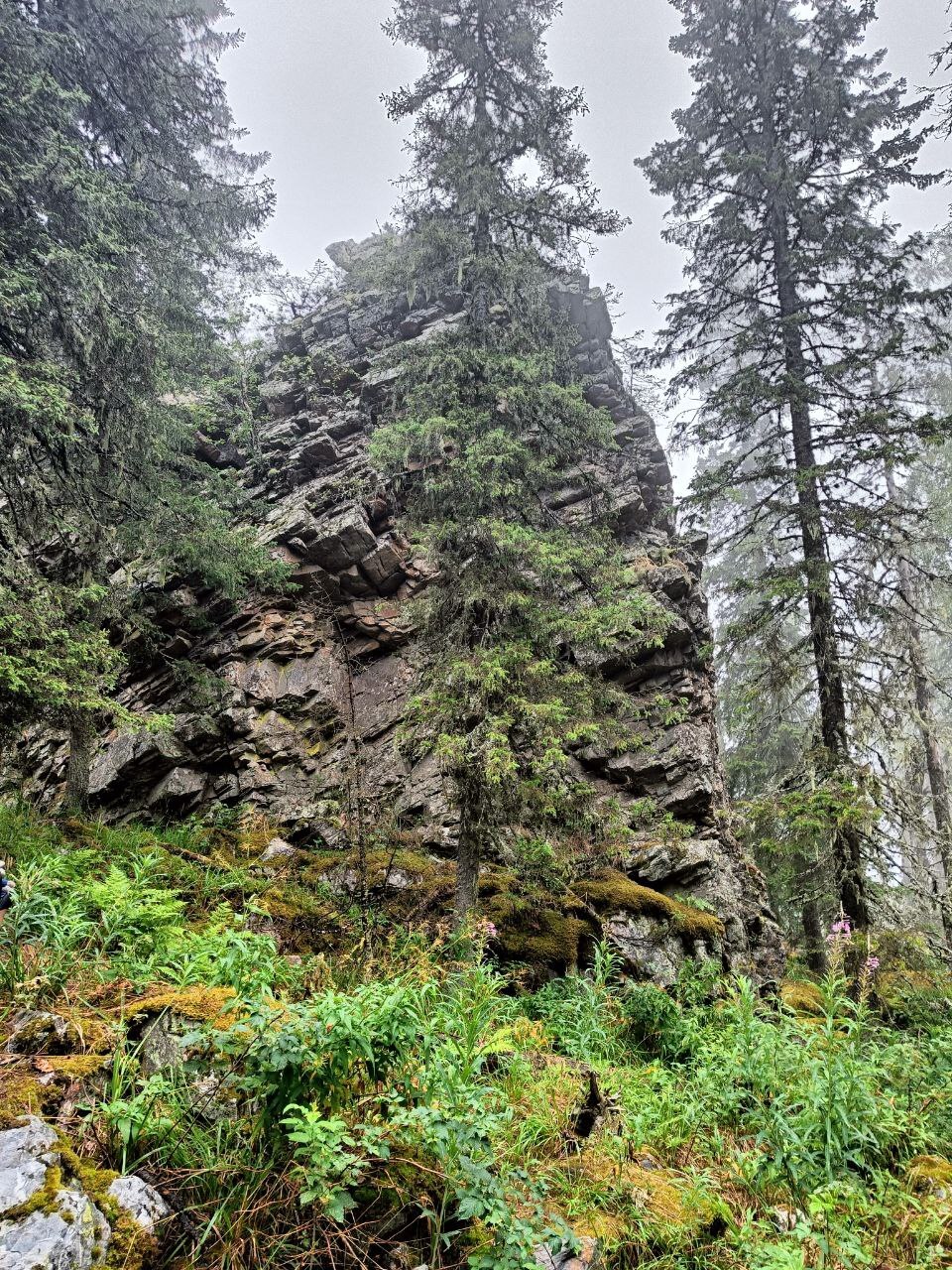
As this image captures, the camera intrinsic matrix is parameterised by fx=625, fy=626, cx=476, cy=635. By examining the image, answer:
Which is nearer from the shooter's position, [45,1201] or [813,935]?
[45,1201]

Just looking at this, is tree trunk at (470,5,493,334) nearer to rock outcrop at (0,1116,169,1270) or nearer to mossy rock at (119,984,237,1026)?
mossy rock at (119,984,237,1026)

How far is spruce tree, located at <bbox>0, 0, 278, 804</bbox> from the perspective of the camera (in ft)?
26.0

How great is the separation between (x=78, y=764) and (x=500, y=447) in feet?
25.4

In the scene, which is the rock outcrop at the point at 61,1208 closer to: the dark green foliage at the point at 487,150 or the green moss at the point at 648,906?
the green moss at the point at 648,906

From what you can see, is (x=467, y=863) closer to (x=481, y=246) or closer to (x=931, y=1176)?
(x=931, y=1176)

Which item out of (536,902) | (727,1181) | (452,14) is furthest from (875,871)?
(452,14)

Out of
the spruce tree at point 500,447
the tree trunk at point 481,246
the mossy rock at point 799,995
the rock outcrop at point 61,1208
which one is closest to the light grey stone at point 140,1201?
the rock outcrop at point 61,1208

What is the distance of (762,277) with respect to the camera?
36.6 ft

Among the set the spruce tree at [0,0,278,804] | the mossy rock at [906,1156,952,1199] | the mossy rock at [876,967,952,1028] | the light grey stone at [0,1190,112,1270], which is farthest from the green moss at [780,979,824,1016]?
the spruce tree at [0,0,278,804]

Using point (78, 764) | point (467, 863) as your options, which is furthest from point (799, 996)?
→ point (78, 764)

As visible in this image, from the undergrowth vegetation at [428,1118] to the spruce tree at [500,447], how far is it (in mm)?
2775

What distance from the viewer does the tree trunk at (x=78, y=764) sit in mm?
9047

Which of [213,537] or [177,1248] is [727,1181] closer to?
[177,1248]

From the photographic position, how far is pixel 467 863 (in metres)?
7.53
